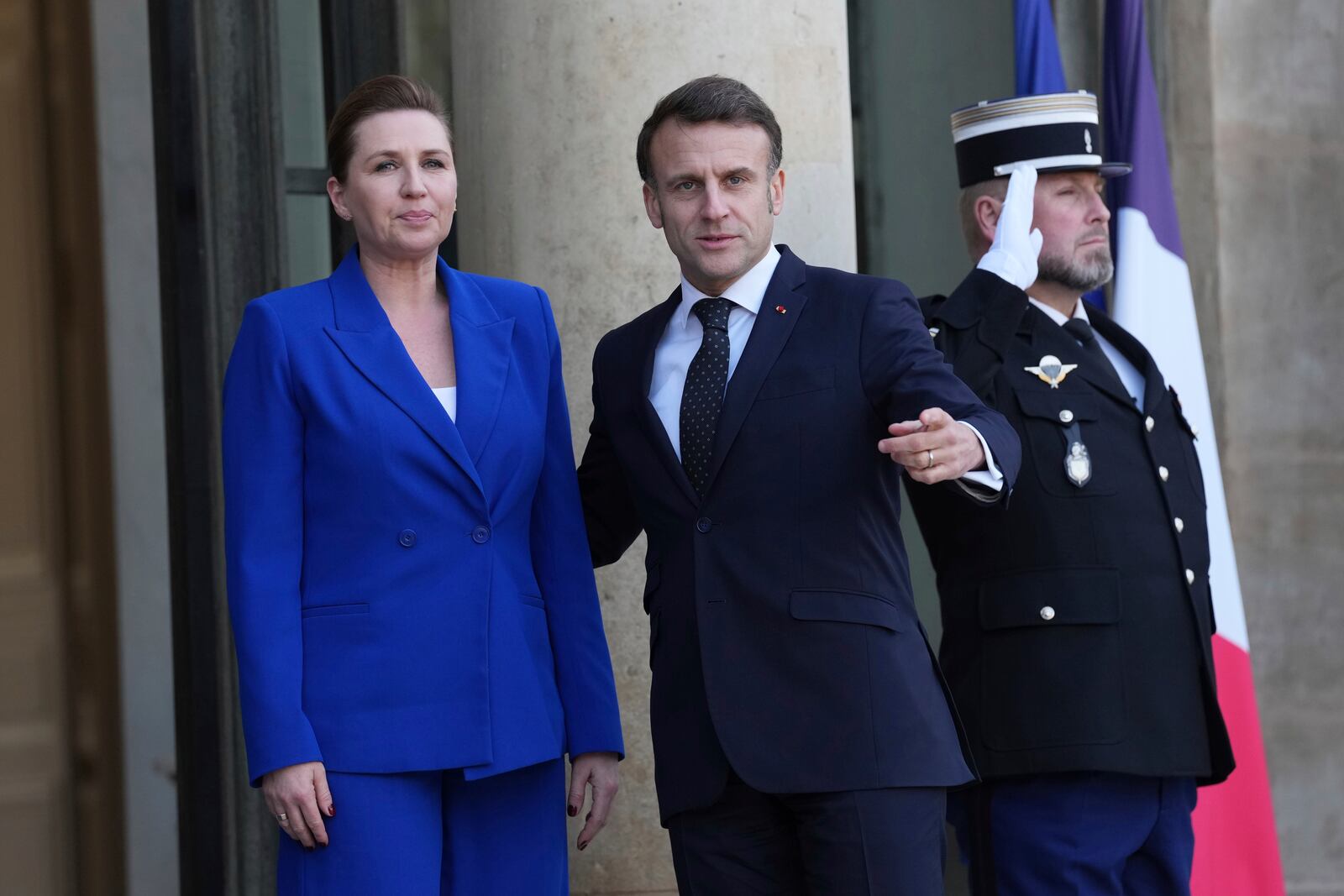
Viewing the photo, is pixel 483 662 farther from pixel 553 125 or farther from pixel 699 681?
pixel 553 125

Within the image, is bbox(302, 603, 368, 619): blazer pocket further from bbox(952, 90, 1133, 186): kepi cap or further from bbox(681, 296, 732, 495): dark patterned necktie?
bbox(952, 90, 1133, 186): kepi cap

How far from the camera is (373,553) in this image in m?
2.63

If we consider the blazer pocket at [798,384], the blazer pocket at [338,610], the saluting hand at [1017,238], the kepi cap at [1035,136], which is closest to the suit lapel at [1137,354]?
the saluting hand at [1017,238]

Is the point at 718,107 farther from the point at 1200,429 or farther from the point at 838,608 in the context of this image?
the point at 1200,429

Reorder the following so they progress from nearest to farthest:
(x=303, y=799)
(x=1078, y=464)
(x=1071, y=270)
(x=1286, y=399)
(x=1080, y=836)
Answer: (x=303, y=799)
(x=1080, y=836)
(x=1078, y=464)
(x=1071, y=270)
(x=1286, y=399)

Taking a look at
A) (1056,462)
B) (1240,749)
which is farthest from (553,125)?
(1240,749)

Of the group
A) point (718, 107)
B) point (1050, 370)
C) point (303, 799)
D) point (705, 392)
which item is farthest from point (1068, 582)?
point (303, 799)

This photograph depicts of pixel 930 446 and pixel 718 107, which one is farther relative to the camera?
pixel 718 107

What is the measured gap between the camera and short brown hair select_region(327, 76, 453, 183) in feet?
9.12

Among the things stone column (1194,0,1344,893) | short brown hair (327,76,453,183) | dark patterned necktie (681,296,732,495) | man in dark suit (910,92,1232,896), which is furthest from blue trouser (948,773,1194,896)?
stone column (1194,0,1344,893)

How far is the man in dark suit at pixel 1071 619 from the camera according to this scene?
320 cm

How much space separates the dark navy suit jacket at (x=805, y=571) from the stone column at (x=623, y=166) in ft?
3.42

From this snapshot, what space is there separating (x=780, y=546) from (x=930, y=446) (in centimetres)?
33

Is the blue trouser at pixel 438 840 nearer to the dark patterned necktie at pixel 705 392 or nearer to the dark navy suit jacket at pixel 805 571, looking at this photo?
the dark navy suit jacket at pixel 805 571
